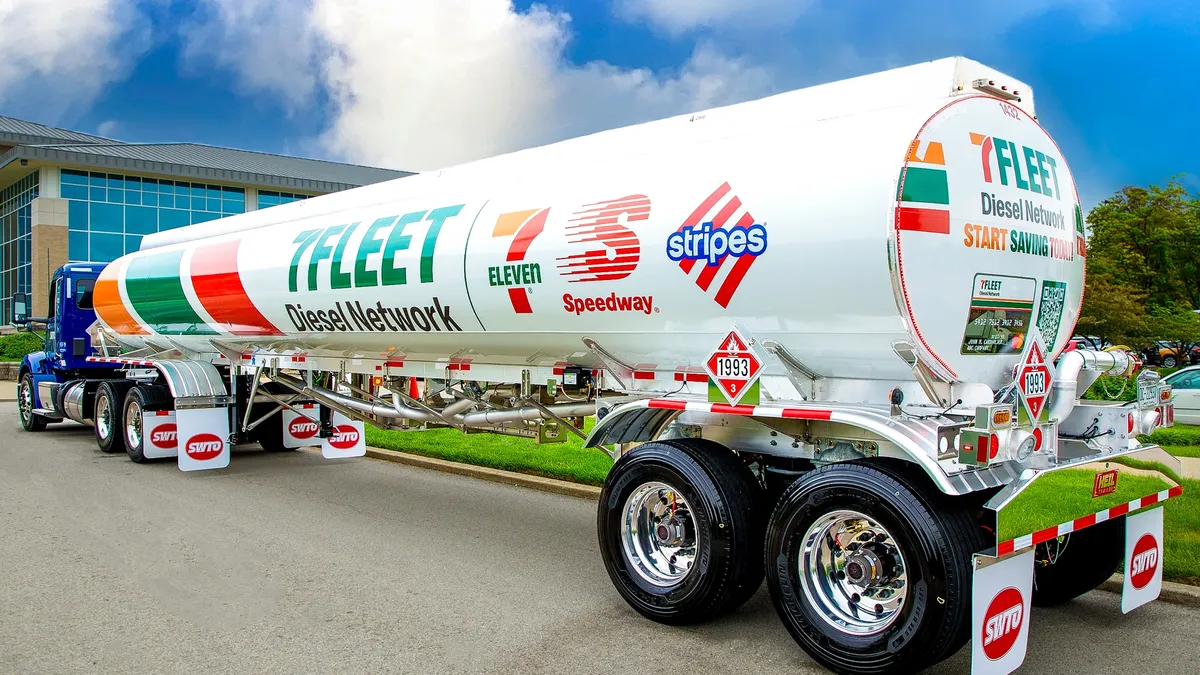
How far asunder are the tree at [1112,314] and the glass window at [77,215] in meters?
38.8

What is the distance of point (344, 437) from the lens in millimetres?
11406

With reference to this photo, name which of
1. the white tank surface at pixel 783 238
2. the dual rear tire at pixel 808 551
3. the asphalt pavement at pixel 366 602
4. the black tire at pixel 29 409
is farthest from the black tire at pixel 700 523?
the black tire at pixel 29 409

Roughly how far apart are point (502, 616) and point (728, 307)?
2237mm

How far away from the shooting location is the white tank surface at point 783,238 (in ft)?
15.1

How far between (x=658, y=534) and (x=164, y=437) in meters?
8.37

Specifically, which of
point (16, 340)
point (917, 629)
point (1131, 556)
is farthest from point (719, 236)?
point (16, 340)

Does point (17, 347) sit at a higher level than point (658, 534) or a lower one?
higher

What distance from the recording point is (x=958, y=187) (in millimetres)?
4668

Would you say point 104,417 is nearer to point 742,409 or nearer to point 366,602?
point 366,602

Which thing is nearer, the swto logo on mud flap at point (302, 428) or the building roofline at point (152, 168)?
the swto logo on mud flap at point (302, 428)

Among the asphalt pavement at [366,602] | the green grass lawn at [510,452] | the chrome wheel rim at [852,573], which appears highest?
the chrome wheel rim at [852,573]

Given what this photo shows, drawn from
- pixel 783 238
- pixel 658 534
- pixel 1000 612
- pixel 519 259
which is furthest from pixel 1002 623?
pixel 519 259

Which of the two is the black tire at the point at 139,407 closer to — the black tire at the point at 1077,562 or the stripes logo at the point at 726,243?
the stripes logo at the point at 726,243

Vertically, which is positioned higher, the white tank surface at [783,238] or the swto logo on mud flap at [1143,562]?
the white tank surface at [783,238]
